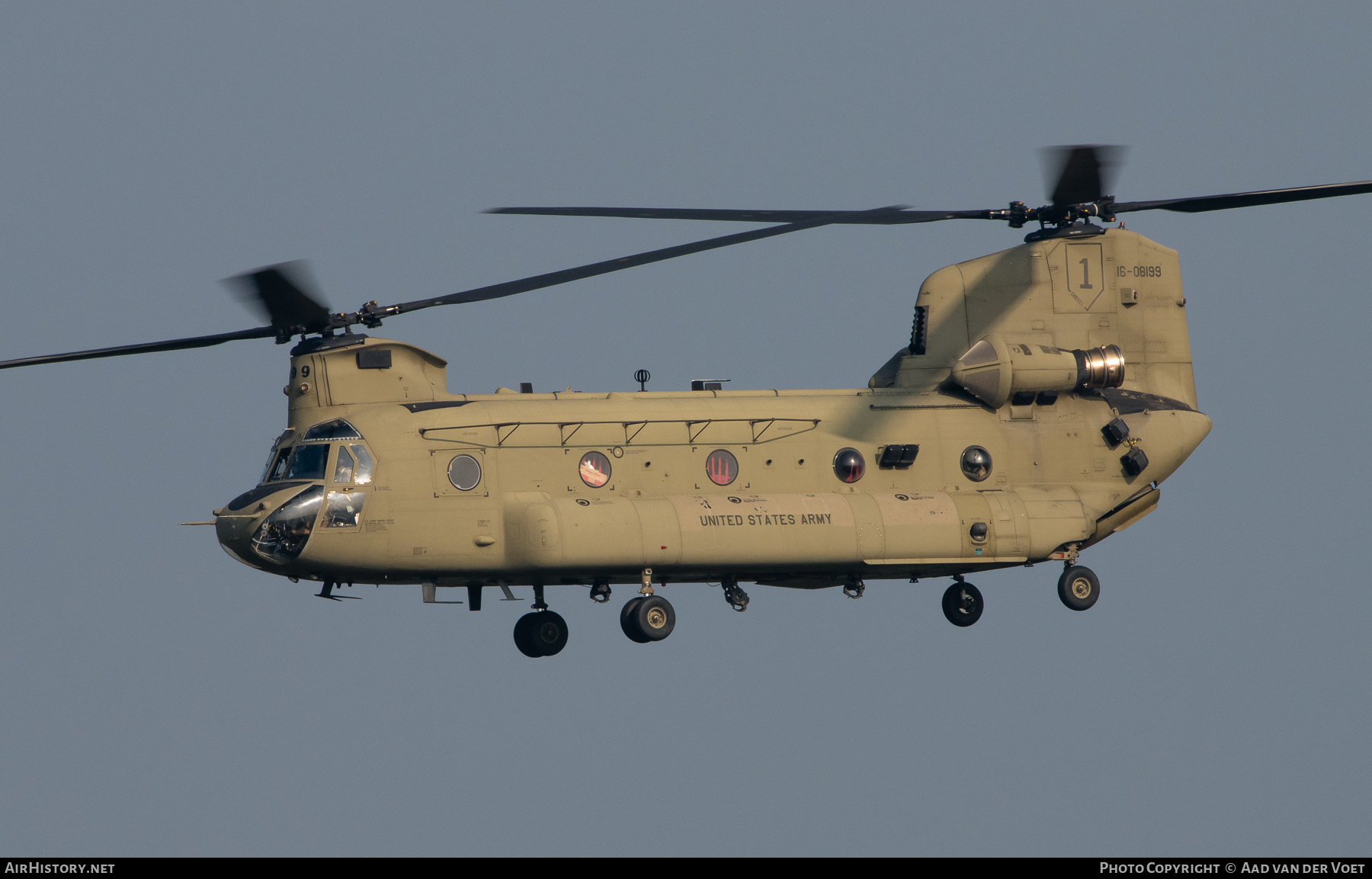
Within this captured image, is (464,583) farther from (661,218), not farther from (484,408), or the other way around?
(661,218)

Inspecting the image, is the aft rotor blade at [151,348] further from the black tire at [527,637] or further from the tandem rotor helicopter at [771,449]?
the black tire at [527,637]

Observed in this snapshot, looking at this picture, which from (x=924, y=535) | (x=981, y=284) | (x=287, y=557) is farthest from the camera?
(x=981, y=284)

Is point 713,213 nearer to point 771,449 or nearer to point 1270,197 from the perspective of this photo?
point 771,449

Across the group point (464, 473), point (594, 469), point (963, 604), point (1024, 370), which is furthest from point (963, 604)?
point (464, 473)

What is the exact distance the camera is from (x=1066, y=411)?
112 ft

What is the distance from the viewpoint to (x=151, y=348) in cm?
3111

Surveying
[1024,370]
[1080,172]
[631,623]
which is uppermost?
[1080,172]

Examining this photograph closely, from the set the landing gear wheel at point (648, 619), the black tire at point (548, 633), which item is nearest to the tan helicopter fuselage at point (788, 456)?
the landing gear wheel at point (648, 619)

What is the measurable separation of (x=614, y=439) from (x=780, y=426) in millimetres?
2873

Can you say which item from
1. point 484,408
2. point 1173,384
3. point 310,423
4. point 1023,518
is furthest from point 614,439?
point 1173,384

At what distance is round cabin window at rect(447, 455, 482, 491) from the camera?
31.2 metres

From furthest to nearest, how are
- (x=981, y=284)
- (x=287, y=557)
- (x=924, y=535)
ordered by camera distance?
(x=981, y=284) < (x=924, y=535) < (x=287, y=557)

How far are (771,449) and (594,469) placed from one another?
3.06 metres

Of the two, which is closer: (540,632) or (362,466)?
(362,466)
